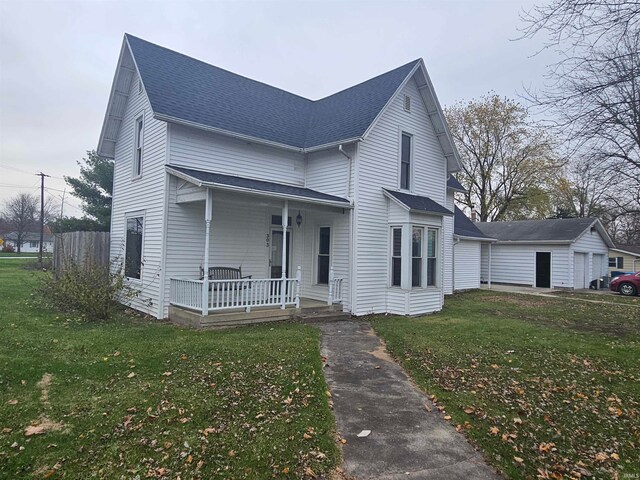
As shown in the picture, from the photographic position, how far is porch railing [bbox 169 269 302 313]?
923 cm

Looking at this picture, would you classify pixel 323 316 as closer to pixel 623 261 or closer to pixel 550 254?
pixel 550 254

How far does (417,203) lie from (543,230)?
16.5 metres

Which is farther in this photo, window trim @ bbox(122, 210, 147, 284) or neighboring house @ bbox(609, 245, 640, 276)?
neighboring house @ bbox(609, 245, 640, 276)

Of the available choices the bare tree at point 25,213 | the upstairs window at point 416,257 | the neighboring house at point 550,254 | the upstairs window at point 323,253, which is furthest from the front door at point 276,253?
the bare tree at point 25,213

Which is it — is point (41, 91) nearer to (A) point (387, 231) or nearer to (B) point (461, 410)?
(A) point (387, 231)

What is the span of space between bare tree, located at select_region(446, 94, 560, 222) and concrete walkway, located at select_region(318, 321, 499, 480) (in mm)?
28587

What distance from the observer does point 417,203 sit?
40.2 ft

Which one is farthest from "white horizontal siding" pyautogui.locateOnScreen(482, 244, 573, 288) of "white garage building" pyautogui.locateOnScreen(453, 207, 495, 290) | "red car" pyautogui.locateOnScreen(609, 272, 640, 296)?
"white garage building" pyautogui.locateOnScreen(453, 207, 495, 290)

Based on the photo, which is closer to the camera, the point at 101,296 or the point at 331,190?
the point at 101,296

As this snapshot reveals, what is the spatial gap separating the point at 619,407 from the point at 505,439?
223cm

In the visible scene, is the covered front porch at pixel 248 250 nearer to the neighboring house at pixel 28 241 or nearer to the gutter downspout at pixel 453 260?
the gutter downspout at pixel 453 260

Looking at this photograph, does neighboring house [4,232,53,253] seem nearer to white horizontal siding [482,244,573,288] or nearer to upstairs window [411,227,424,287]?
white horizontal siding [482,244,573,288]

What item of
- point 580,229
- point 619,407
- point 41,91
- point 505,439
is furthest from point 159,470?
point 580,229

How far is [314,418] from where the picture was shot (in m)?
4.41
